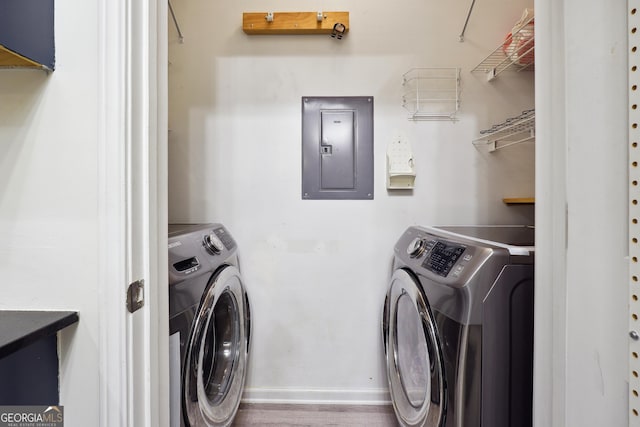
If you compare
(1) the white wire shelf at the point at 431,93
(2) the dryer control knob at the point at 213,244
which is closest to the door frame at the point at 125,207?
(2) the dryer control knob at the point at 213,244

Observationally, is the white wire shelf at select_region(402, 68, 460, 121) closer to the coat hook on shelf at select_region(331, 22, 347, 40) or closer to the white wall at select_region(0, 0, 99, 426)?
the coat hook on shelf at select_region(331, 22, 347, 40)

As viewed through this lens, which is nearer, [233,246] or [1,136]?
[1,136]

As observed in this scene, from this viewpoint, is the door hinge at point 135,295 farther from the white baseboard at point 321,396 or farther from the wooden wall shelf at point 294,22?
the wooden wall shelf at point 294,22

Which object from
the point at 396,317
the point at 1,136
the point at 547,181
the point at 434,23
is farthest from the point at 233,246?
the point at 434,23

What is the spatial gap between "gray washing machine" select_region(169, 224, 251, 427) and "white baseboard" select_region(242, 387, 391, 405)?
0.36m

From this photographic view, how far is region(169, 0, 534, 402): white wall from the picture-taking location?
164 cm

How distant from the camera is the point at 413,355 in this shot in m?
1.21

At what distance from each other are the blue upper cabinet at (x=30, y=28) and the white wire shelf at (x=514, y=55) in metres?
1.59

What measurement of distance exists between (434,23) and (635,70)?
1.42m

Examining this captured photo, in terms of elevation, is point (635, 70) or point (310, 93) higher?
point (310, 93)

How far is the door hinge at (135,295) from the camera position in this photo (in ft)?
1.79

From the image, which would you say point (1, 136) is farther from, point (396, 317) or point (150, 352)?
point (396, 317)

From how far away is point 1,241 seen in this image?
551 millimetres

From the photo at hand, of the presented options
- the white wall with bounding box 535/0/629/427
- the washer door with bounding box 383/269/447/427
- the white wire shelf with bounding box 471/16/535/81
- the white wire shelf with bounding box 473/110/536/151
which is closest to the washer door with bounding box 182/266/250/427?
the washer door with bounding box 383/269/447/427
